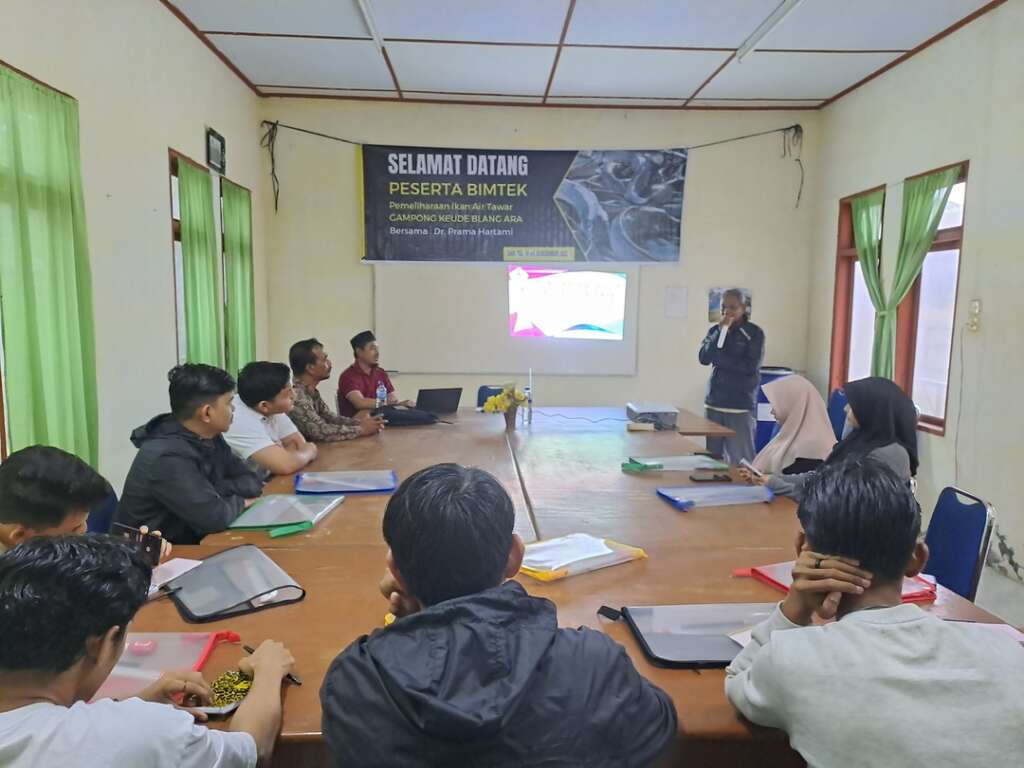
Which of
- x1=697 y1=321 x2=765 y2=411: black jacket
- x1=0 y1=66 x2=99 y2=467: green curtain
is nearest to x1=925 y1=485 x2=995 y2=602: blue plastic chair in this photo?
x1=697 y1=321 x2=765 y2=411: black jacket

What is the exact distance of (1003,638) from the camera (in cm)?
99

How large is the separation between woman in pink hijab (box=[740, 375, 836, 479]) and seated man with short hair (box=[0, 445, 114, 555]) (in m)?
2.69

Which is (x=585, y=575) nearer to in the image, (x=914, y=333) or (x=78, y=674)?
(x=78, y=674)

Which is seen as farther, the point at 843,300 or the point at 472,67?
the point at 843,300

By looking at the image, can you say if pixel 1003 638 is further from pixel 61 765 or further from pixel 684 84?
pixel 684 84

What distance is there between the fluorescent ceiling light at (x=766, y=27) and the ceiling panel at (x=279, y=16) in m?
0.26

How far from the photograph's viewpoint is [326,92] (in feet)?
18.0

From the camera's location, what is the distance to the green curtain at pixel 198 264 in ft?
13.4

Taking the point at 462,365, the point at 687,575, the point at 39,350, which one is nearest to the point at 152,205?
the point at 39,350

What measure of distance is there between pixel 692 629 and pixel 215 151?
176 inches

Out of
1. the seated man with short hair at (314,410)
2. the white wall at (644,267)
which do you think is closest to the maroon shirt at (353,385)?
the seated man with short hair at (314,410)

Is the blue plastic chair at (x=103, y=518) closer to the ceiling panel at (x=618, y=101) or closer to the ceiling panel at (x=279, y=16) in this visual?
the ceiling panel at (x=279, y=16)

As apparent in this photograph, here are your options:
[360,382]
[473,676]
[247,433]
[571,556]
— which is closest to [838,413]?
[360,382]

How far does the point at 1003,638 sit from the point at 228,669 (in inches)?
50.9
